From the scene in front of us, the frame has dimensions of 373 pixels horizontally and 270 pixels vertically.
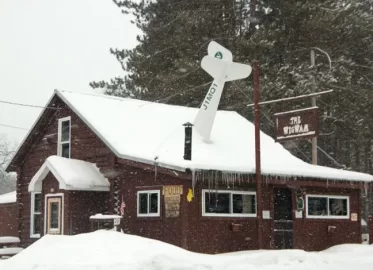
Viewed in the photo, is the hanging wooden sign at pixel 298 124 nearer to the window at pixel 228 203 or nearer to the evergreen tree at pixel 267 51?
the window at pixel 228 203

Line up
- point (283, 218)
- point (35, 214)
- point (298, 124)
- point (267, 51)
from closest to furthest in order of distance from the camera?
point (298, 124) < point (283, 218) < point (35, 214) < point (267, 51)

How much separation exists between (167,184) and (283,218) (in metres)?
5.34

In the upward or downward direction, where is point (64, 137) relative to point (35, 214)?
upward

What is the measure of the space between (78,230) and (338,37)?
22169mm

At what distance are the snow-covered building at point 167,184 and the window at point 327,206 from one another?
38 millimetres

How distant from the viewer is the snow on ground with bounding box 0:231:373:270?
13823 millimetres

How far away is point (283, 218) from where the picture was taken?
2192cm

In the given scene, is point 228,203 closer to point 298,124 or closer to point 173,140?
point 173,140

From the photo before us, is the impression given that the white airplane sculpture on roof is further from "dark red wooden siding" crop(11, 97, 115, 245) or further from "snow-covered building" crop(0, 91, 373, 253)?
"dark red wooden siding" crop(11, 97, 115, 245)

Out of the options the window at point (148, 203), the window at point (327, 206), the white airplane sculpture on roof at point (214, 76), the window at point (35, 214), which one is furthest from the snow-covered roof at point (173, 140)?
the window at point (35, 214)

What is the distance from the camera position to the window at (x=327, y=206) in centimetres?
2185

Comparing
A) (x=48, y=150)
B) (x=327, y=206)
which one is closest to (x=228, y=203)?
(x=327, y=206)

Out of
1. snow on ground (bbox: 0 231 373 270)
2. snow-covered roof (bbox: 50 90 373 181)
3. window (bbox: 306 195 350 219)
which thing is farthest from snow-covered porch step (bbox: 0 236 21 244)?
window (bbox: 306 195 350 219)

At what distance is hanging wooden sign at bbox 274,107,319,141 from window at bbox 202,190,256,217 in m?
2.34
